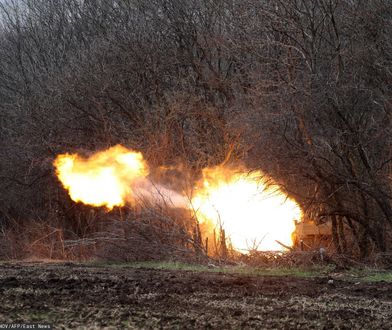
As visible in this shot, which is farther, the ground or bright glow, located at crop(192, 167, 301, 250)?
bright glow, located at crop(192, 167, 301, 250)

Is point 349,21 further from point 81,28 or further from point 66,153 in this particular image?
point 81,28

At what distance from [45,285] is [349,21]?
11624mm

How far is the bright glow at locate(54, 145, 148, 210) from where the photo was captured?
59.3ft

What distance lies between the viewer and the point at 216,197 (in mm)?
18031

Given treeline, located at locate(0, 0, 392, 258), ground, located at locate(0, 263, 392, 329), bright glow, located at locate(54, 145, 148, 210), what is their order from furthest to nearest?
bright glow, located at locate(54, 145, 148, 210), treeline, located at locate(0, 0, 392, 258), ground, located at locate(0, 263, 392, 329)

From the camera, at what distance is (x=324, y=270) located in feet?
42.0

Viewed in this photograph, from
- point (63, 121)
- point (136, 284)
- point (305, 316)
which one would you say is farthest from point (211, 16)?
point (305, 316)

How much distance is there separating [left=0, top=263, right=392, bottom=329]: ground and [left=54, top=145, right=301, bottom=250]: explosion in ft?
15.0

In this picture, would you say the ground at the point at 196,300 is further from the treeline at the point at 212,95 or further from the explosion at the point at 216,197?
the treeline at the point at 212,95

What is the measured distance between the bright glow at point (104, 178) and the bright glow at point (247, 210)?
6.91 feet

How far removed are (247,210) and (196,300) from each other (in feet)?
28.7

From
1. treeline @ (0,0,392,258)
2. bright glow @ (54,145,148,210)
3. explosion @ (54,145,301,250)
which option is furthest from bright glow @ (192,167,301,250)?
bright glow @ (54,145,148,210)

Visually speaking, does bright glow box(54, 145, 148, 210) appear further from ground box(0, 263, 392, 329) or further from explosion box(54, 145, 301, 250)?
ground box(0, 263, 392, 329)

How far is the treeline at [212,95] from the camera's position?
54.0ft
